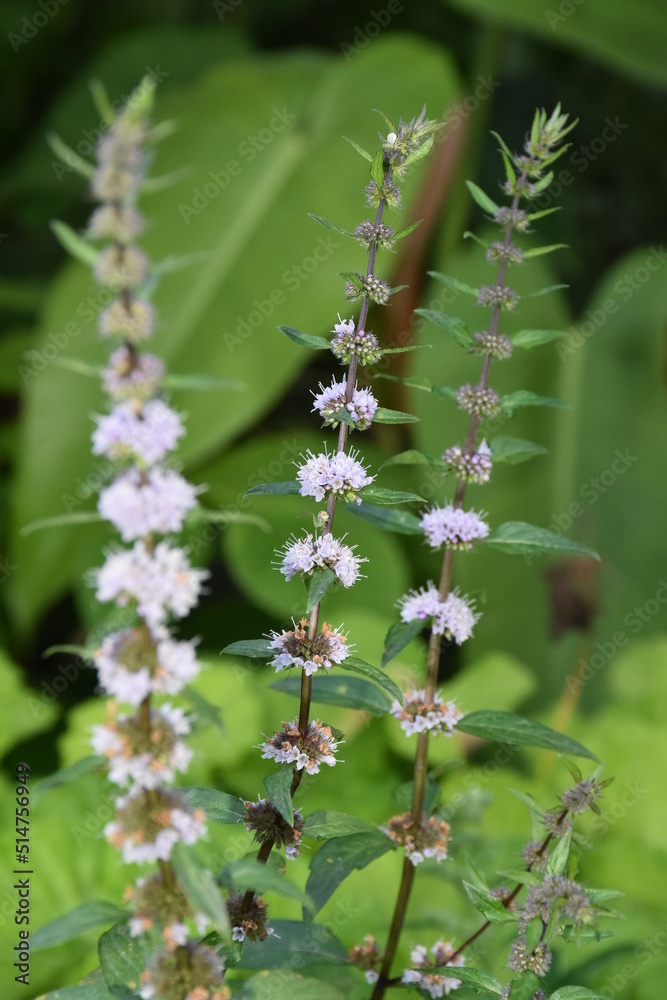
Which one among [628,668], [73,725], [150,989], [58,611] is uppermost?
[58,611]

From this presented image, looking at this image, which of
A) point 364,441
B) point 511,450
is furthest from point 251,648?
point 364,441

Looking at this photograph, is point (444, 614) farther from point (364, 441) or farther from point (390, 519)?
point (364, 441)

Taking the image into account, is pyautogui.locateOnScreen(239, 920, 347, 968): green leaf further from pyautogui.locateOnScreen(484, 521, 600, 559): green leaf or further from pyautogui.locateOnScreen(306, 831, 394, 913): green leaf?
pyautogui.locateOnScreen(484, 521, 600, 559): green leaf

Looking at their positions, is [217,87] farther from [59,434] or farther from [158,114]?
[59,434]

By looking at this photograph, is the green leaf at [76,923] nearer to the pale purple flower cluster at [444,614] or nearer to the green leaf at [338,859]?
the green leaf at [338,859]

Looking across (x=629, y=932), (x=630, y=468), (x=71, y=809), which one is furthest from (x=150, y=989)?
(x=630, y=468)

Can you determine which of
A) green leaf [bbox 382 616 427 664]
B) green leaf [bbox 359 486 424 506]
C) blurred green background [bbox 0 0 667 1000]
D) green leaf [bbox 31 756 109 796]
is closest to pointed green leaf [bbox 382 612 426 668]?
green leaf [bbox 382 616 427 664]

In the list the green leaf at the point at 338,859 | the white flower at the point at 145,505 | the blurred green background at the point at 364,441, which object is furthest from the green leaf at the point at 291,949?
the blurred green background at the point at 364,441
